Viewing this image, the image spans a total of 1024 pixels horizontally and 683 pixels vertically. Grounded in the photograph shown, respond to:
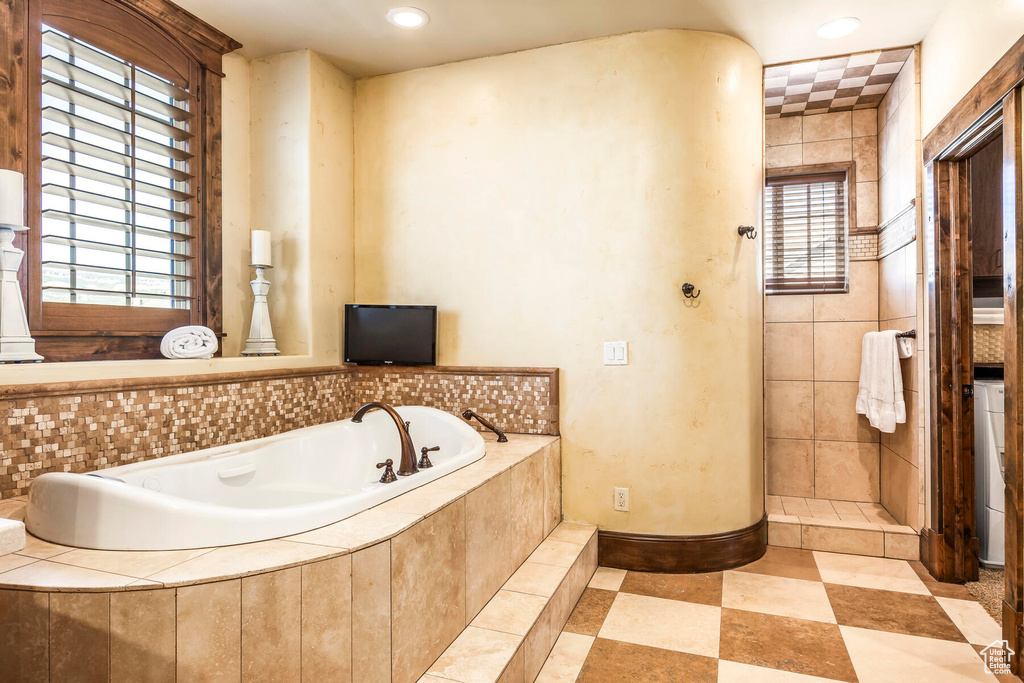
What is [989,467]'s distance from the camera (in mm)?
2629

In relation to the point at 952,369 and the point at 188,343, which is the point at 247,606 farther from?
the point at 952,369

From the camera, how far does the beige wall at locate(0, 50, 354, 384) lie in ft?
9.58

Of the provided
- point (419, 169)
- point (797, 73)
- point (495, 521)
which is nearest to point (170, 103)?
point (419, 169)

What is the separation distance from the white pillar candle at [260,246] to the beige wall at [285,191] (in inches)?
5.9

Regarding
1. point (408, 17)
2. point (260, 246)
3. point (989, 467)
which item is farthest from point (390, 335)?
point (989, 467)

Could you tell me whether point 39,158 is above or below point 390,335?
above

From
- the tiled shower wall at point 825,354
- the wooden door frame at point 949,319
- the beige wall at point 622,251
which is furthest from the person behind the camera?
Answer: the tiled shower wall at point 825,354

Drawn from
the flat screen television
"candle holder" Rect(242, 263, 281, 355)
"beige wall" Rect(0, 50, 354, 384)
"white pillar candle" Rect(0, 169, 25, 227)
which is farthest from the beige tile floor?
"white pillar candle" Rect(0, 169, 25, 227)

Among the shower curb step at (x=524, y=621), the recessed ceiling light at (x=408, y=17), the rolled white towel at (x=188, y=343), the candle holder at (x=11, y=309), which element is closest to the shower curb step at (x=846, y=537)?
the shower curb step at (x=524, y=621)

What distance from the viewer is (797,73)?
3070 mm

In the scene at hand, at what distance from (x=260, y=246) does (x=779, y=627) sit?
278 cm

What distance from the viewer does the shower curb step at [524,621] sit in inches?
60.3

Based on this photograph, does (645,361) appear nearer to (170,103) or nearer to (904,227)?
(904,227)

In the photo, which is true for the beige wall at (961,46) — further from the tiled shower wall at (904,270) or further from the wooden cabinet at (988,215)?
the wooden cabinet at (988,215)
